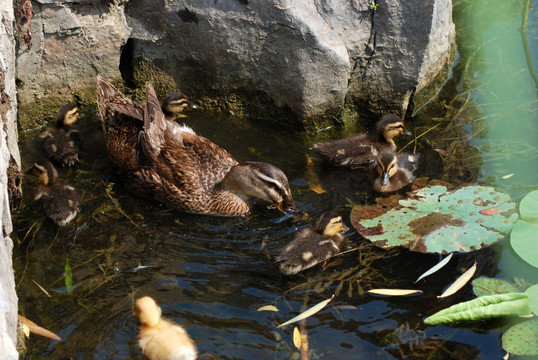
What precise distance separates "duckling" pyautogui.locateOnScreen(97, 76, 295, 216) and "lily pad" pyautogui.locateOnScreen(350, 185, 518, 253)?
Result: 2.25 ft

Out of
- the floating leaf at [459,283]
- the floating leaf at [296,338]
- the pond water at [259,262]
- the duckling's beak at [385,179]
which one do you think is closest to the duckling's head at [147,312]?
the pond water at [259,262]

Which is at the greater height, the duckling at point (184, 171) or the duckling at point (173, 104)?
the duckling at point (173, 104)

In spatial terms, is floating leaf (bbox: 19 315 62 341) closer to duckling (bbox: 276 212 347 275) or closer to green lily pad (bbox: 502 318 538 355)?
duckling (bbox: 276 212 347 275)

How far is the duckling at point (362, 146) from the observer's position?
5879 millimetres

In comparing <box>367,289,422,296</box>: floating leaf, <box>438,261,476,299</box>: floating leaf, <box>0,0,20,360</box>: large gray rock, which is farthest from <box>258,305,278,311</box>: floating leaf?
<box>0,0,20,360</box>: large gray rock

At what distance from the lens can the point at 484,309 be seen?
166 inches

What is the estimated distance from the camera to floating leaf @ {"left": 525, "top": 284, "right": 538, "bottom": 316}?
4.20 m

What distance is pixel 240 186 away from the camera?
5.47 meters

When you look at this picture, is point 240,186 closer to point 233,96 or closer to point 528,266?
point 233,96

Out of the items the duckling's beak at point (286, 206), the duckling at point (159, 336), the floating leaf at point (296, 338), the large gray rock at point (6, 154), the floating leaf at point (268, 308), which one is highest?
the large gray rock at point (6, 154)

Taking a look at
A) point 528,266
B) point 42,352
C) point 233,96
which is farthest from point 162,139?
point 528,266

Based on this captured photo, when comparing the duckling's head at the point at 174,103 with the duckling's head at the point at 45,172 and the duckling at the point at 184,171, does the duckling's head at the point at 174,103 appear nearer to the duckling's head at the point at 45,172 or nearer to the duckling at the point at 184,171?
the duckling at the point at 184,171

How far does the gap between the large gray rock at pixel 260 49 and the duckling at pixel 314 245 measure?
1.56 m

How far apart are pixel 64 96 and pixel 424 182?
3249mm
